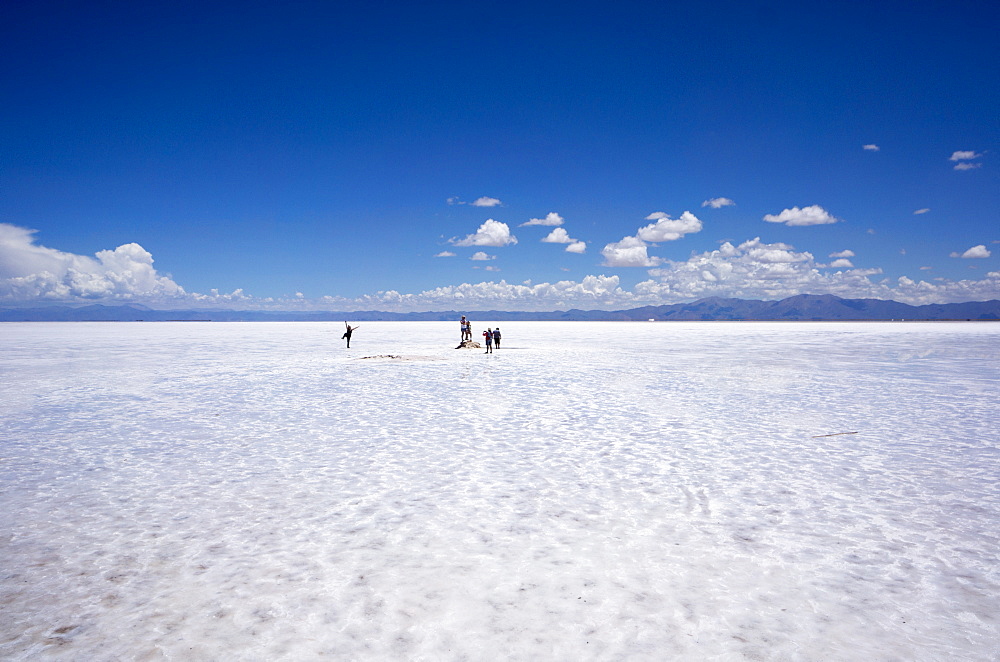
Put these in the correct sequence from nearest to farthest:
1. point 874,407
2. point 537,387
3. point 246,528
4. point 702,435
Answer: point 246,528 → point 702,435 → point 874,407 → point 537,387

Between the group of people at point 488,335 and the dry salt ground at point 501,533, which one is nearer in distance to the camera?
the dry salt ground at point 501,533

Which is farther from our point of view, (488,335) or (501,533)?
(488,335)

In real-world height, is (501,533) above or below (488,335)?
below

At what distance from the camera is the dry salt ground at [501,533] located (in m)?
3.66

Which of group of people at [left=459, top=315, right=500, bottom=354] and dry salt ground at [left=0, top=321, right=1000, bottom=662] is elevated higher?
group of people at [left=459, top=315, right=500, bottom=354]

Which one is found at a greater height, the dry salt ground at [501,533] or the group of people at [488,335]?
the group of people at [488,335]

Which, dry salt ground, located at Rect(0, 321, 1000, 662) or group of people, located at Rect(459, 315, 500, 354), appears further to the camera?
group of people, located at Rect(459, 315, 500, 354)

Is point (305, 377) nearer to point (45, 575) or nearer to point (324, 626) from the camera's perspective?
point (45, 575)

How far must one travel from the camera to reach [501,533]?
5355 millimetres

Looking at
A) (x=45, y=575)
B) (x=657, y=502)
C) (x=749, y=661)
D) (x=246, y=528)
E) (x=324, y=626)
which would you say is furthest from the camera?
(x=657, y=502)

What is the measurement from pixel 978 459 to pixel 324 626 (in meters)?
8.77

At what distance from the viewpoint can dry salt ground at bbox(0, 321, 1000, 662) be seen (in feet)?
12.0

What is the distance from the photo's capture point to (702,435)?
31.0 feet

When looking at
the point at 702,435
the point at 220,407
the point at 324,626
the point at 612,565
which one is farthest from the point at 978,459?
the point at 220,407
